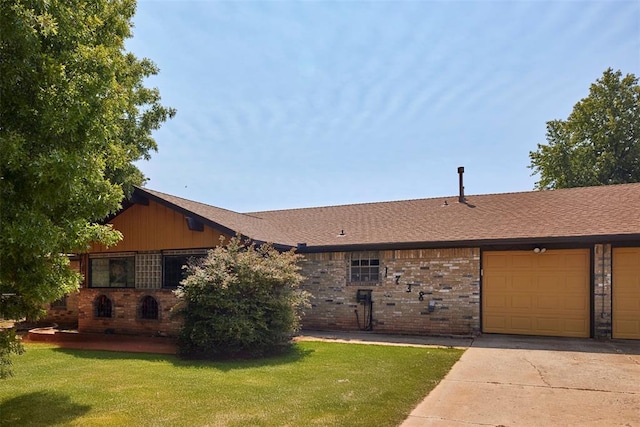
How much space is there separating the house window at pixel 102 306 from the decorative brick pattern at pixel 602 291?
12.4 m

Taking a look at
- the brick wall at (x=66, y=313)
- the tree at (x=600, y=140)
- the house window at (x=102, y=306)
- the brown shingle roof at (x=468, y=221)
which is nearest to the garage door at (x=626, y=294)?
the brown shingle roof at (x=468, y=221)

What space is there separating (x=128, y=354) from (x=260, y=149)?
9355mm

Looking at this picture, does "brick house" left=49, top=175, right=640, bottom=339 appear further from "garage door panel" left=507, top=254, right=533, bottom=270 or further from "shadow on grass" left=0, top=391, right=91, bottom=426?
"shadow on grass" left=0, top=391, right=91, bottom=426

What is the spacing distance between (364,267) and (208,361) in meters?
5.45

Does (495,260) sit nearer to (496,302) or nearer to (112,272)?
(496,302)

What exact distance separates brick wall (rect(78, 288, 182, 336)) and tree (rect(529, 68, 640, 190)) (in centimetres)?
2302

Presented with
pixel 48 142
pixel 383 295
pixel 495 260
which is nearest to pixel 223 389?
pixel 48 142

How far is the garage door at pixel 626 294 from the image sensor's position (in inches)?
383

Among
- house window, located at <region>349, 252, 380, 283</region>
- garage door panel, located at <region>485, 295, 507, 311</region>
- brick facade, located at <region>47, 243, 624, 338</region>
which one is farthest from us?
house window, located at <region>349, 252, 380, 283</region>

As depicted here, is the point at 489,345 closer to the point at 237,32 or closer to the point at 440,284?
the point at 440,284

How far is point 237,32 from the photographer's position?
35.8 feet

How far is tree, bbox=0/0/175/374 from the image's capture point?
13.8 feet

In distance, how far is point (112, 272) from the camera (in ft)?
40.2

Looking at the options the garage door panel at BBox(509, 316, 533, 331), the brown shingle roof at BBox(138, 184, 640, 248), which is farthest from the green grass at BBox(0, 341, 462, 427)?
the brown shingle roof at BBox(138, 184, 640, 248)
